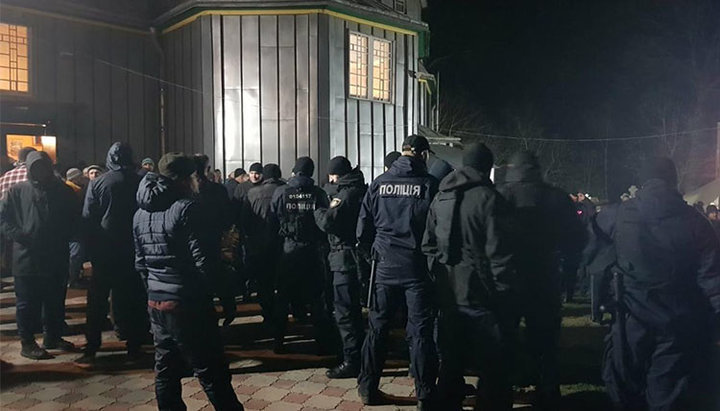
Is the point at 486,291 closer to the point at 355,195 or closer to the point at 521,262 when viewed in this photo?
the point at 521,262

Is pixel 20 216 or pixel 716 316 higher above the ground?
pixel 20 216

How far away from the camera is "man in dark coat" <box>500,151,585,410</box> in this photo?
15.6ft

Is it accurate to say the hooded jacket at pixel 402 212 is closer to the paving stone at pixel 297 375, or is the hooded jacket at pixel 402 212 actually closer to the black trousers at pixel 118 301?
the paving stone at pixel 297 375

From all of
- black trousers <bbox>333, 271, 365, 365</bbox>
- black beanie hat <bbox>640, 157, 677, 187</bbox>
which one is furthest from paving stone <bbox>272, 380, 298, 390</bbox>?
black beanie hat <bbox>640, 157, 677, 187</bbox>

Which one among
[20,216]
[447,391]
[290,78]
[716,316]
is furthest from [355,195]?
[290,78]

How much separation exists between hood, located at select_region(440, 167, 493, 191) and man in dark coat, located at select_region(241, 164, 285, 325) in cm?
295

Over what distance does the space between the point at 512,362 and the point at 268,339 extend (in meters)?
3.54

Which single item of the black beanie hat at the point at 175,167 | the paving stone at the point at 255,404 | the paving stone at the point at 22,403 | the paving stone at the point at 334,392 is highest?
the black beanie hat at the point at 175,167

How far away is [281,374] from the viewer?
5574mm

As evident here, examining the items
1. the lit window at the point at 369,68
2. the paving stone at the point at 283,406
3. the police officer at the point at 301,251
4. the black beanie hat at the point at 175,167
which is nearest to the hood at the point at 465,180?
the black beanie hat at the point at 175,167

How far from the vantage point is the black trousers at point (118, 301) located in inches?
229

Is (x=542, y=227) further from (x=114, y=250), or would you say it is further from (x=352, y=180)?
(x=114, y=250)

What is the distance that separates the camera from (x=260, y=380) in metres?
5.41

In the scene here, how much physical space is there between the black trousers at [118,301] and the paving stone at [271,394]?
5.78ft
